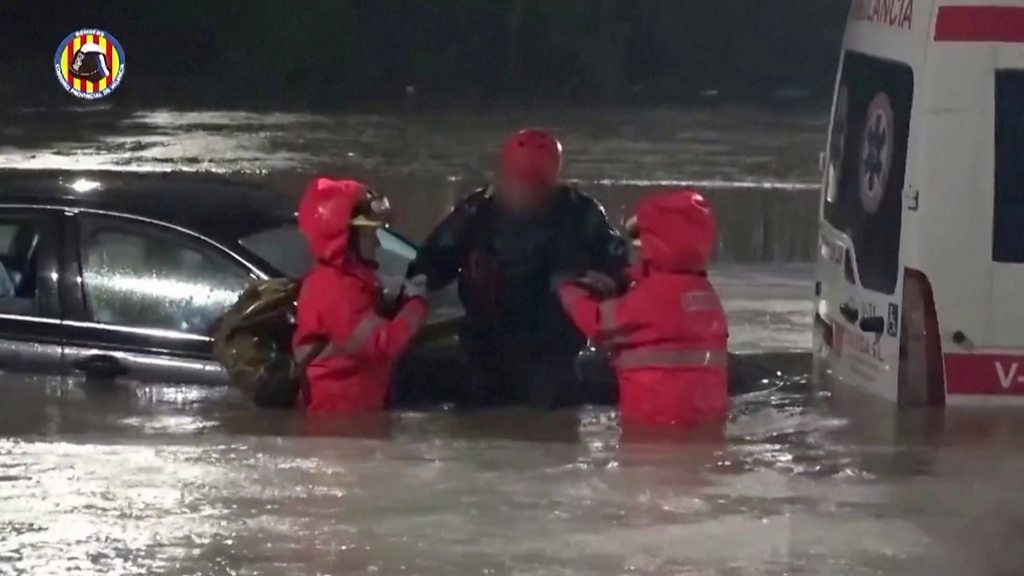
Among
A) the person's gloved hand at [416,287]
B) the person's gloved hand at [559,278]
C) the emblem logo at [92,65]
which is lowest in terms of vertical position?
the person's gloved hand at [416,287]

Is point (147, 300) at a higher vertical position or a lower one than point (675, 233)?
lower

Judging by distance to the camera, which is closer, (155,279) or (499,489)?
(499,489)

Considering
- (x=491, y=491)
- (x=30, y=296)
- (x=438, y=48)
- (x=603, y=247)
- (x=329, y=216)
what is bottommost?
(x=491, y=491)

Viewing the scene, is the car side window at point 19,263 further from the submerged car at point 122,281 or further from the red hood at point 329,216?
the red hood at point 329,216

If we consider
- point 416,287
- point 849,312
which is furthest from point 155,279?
point 849,312

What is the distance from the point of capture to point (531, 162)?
891cm

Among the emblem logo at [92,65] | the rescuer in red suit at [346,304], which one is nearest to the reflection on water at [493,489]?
the rescuer in red suit at [346,304]

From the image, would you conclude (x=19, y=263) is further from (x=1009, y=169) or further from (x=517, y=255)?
(x=1009, y=169)

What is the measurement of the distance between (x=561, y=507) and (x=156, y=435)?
221 centimetres

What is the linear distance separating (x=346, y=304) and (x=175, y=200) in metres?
1.18

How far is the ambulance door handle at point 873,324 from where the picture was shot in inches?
324

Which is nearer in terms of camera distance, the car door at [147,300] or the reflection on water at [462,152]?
the car door at [147,300]

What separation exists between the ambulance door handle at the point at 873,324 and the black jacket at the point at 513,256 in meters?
1.21

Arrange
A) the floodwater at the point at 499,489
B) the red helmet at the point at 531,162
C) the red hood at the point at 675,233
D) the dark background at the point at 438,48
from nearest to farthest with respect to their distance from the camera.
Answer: the floodwater at the point at 499,489 → the red hood at the point at 675,233 → the red helmet at the point at 531,162 → the dark background at the point at 438,48
